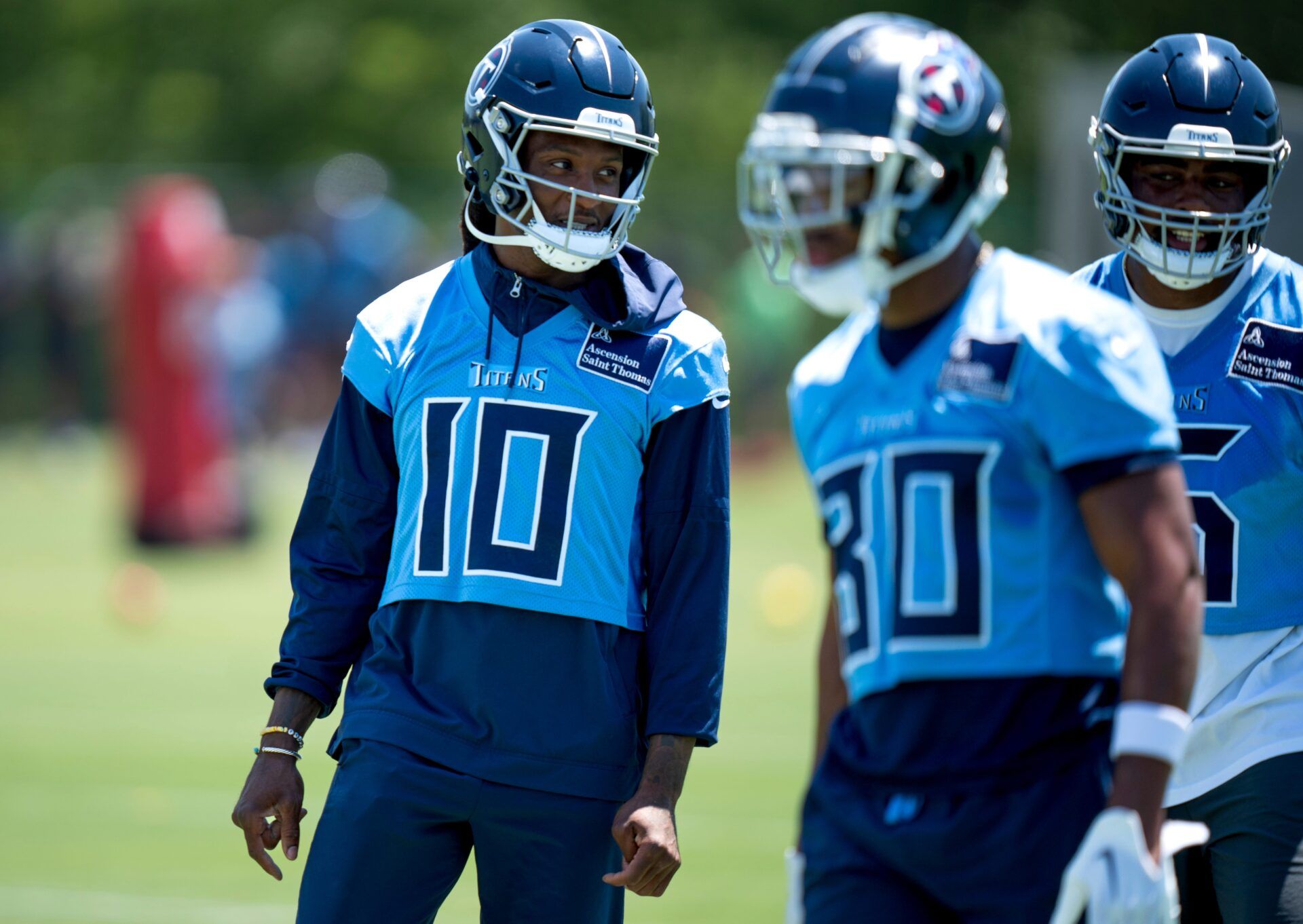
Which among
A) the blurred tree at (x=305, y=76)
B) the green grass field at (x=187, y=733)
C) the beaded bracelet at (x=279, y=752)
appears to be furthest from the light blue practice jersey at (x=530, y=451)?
the blurred tree at (x=305, y=76)

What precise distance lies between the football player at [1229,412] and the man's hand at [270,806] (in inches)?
70.6

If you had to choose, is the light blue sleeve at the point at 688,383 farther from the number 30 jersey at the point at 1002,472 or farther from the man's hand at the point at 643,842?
the number 30 jersey at the point at 1002,472

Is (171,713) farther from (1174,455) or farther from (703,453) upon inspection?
(1174,455)

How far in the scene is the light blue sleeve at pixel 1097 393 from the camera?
9.12 ft

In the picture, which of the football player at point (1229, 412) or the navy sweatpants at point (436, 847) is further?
the football player at point (1229, 412)

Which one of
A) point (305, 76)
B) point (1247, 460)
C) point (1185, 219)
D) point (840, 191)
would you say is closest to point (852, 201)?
point (840, 191)

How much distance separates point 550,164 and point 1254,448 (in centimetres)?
154

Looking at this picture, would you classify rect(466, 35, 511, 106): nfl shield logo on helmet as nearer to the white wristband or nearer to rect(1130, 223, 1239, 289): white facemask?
rect(1130, 223, 1239, 289): white facemask

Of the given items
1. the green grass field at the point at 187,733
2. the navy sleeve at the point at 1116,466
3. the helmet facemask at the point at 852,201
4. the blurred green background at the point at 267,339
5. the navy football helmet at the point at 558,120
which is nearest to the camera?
the navy sleeve at the point at 1116,466

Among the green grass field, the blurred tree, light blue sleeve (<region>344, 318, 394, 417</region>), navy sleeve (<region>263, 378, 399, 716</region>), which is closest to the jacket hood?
light blue sleeve (<region>344, 318, 394, 417</region>)

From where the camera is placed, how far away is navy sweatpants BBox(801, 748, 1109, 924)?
2.85m

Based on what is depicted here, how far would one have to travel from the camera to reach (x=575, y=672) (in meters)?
3.74

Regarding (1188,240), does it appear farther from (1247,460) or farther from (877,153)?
(877,153)

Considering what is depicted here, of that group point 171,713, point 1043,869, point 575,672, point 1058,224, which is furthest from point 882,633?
point 171,713
